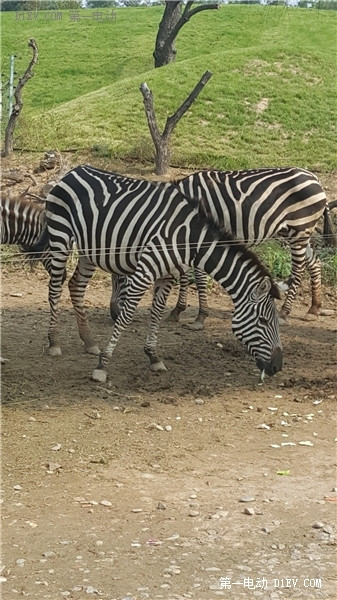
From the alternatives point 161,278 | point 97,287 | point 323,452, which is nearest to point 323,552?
point 323,452

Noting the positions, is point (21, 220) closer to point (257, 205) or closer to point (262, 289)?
point (257, 205)

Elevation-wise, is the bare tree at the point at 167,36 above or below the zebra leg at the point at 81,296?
above

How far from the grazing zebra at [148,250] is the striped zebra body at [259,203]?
1334 millimetres

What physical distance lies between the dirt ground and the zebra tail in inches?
81.7

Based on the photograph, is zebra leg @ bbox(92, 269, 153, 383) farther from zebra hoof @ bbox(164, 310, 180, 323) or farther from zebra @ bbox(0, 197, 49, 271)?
zebra hoof @ bbox(164, 310, 180, 323)

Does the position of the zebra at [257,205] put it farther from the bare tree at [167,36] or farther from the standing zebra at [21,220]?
the bare tree at [167,36]

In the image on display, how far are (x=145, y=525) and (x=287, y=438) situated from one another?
1.86m

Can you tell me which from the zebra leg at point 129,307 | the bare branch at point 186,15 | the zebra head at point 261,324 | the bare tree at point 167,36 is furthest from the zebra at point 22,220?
the bare tree at point 167,36

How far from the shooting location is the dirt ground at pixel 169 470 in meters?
4.34

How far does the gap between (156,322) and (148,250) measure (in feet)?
2.93

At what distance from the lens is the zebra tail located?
1033 centimetres

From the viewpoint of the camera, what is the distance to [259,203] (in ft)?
28.9

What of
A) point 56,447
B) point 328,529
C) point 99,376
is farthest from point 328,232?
point 328,529

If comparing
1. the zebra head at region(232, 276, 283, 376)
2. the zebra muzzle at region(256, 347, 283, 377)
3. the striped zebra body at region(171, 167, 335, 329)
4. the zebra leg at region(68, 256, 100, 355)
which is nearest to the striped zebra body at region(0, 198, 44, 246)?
the zebra leg at region(68, 256, 100, 355)
